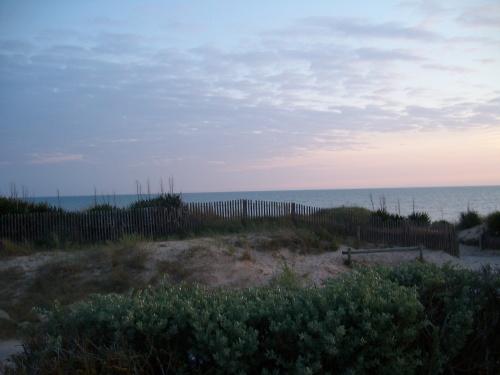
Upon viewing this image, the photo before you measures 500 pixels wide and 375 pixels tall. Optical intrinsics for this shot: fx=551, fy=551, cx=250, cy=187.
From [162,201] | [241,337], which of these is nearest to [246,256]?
[162,201]

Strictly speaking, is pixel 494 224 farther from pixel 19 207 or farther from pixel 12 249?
pixel 12 249

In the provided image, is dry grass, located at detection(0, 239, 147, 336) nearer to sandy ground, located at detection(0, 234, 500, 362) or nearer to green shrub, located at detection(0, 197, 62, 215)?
sandy ground, located at detection(0, 234, 500, 362)

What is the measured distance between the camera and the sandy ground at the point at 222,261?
41.8ft

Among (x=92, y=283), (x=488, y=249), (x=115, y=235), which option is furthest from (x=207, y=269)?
(x=488, y=249)

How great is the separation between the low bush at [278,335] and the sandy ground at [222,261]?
22.0 feet

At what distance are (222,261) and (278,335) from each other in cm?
1052

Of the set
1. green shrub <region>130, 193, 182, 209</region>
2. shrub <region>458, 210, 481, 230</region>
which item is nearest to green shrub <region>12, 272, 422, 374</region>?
green shrub <region>130, 193, 182, 209</region>

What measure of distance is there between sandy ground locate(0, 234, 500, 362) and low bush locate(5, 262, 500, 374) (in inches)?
264

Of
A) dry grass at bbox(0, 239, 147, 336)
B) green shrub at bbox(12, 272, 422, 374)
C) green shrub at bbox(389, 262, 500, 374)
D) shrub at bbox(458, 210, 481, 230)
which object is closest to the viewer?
green shrub at bbox(12, 272, 422, 374)

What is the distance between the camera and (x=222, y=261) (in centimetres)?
1416

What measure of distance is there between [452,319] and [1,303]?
31.4 feet

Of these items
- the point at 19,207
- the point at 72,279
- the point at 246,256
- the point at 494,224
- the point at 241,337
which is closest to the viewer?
the point at 241,337

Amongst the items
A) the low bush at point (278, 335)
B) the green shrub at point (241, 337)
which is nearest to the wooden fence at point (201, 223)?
the low bush at point (278, 335)

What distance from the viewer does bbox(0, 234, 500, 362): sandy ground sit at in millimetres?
12734
